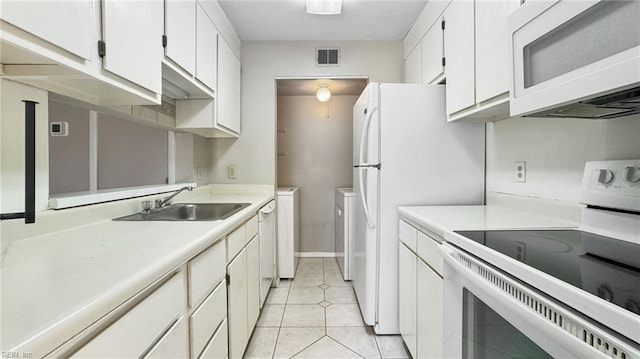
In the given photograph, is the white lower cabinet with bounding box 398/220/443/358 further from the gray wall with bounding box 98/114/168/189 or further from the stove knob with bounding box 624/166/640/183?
the gray wall with bounding box 98/114/168/189

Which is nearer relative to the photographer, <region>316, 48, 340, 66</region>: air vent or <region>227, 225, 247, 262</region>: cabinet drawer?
<region>227, 225, 247, 262</region>: cabinet drawer

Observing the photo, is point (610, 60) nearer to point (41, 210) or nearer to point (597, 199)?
point (597, 199)

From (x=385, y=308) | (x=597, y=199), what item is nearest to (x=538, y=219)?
(x=597, y=199)

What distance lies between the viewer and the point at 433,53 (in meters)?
1.91

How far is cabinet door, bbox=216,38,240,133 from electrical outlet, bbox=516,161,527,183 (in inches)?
77.9

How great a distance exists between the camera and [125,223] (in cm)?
118

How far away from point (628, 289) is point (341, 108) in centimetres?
330

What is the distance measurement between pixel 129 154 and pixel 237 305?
3.41 feet

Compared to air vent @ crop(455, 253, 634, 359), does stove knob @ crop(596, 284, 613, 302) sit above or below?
above

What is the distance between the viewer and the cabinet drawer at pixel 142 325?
51cm

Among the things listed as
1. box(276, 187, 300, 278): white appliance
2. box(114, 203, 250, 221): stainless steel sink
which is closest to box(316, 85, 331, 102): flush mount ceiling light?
box(276, 187, 300, 278): white appliance

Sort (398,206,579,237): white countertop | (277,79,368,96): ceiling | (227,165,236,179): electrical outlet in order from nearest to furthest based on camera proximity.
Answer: (398,206,579,237): white countertop
(227,165,236,179): electrical outlet
(277,79,368,96): ceiling

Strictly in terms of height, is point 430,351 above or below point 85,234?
below

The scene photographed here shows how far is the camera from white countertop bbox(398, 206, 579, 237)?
1.14 m
